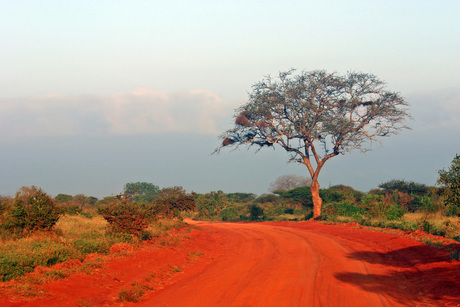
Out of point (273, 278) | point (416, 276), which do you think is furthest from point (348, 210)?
point (273, 278)

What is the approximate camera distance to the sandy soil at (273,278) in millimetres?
7465

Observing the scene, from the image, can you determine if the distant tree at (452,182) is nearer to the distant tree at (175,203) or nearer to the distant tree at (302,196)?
the distant tree at (175,203)

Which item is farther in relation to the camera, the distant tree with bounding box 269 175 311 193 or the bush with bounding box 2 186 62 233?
the distant tree with bounding box 269 175 311 193

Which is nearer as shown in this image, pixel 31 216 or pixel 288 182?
pixel 31 216

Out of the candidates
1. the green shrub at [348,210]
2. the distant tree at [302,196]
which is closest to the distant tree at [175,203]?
the green shrub at [348,210]

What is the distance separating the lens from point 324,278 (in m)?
9.25

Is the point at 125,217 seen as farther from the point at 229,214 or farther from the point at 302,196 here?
the point at 302,196

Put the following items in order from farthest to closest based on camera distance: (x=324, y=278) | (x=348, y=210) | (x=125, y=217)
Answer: (x=348, y=210)
(x=125, y=217)
(x=324, y=278)

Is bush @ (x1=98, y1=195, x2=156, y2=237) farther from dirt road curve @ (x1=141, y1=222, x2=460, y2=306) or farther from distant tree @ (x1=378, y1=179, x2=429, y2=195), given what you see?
distant tree @ (x1=378, y1=179, x2=429, y2=195)

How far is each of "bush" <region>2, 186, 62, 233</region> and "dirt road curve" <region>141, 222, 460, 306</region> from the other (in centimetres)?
566

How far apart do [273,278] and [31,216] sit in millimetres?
8336

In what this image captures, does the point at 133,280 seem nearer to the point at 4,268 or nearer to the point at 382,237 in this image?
the point at 4,268

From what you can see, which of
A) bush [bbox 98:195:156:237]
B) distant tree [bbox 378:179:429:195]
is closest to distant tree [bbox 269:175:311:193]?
distant tree [bbox 378:179:429:195]

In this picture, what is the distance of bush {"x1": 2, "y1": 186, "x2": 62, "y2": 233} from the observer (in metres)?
12.2
